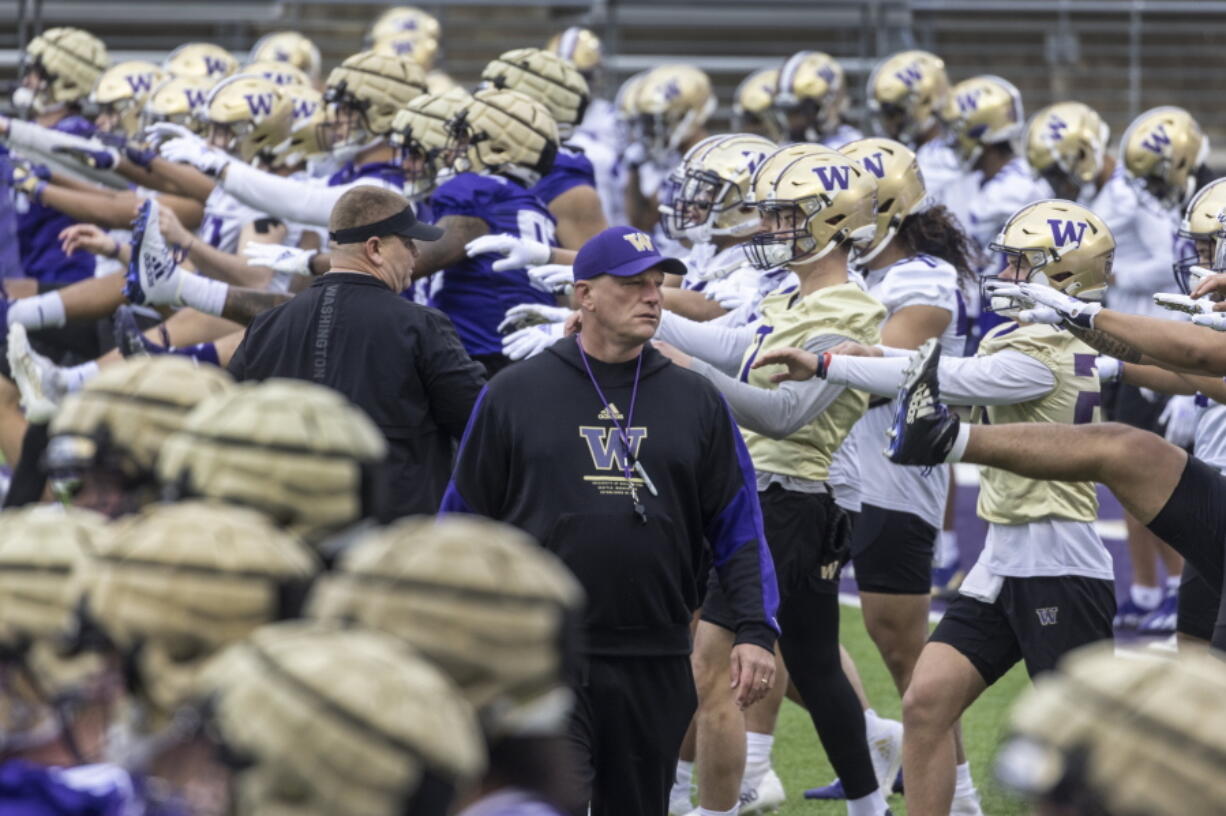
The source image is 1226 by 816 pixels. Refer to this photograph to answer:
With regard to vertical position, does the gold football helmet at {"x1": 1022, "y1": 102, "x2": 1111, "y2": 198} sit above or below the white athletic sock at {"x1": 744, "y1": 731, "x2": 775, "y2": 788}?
above

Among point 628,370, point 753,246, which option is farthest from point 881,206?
point 628,370

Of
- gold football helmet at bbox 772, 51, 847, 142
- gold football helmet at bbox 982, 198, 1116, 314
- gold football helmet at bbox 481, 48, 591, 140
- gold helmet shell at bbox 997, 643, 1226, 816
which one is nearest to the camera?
gold helmet shell at bbox 997, 643, 1226, 816

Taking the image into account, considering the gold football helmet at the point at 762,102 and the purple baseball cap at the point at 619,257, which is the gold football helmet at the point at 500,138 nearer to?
the purple baseball cap at the point at 619,257

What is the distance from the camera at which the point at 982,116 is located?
36.3ft

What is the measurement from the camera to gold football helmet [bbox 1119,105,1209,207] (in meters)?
9.02

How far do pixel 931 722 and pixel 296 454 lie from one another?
9.11 ft

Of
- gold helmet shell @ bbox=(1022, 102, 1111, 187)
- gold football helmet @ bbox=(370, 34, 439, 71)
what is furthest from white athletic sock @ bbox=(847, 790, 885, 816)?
gold football helmet @ bbox=(370, 34, 439, 71)

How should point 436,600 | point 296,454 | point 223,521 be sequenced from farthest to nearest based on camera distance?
1. point 296,454
2. point 223,521
3. point 436,600

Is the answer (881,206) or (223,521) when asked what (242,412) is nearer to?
(223,521)

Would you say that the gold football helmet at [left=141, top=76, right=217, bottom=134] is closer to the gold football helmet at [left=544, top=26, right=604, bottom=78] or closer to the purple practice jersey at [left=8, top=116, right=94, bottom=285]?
the purple practice jersey at [left=8, top=116, right=94, bottom=285]

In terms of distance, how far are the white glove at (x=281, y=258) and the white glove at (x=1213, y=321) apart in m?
3.01

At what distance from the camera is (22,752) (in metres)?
2.52

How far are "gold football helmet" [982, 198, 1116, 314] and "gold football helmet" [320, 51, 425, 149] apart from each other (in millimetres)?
3118

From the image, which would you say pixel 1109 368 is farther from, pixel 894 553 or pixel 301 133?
pixel 301 133
